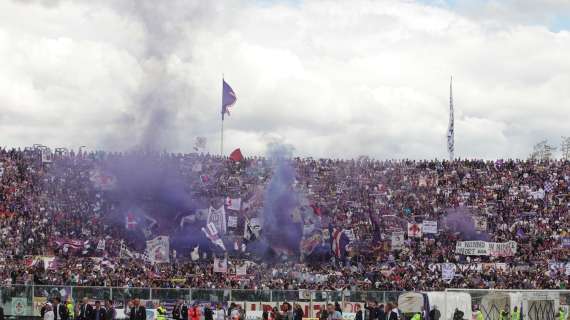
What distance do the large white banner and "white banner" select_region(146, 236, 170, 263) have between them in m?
16.2

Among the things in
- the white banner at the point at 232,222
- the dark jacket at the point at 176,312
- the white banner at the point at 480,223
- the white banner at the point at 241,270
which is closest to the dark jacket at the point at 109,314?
the dark jacket at the point at 176,312

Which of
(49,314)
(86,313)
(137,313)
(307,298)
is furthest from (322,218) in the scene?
(49,314)

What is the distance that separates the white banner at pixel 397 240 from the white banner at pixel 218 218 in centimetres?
965

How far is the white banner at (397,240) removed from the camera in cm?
5694

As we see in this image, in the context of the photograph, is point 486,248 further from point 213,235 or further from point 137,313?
point 137,313

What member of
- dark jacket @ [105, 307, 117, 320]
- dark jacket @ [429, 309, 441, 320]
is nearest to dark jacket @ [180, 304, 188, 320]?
dark jacket @ [105, 307, 117, 320]

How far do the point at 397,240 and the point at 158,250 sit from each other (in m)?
13.6

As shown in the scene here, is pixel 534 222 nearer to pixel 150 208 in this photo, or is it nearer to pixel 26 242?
pixel 150 208

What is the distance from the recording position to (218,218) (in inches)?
2254

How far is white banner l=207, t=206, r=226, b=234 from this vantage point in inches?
2244

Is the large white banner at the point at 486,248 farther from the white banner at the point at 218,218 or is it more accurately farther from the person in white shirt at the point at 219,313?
the person in white shirt at the point at 219,313

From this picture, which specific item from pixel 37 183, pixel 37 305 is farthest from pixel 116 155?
pixel 37 305

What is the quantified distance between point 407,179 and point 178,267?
17.3 meters

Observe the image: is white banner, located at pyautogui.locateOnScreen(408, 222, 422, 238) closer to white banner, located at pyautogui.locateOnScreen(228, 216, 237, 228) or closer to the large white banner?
the large white banner
